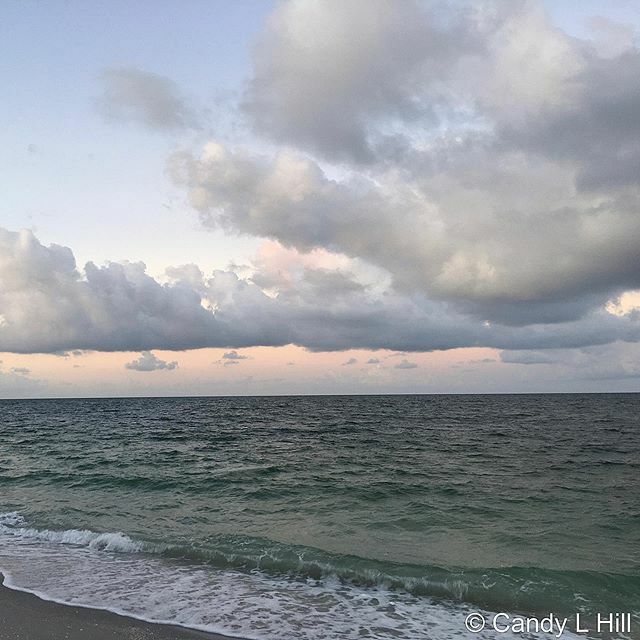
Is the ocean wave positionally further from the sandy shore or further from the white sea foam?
the sandy shore

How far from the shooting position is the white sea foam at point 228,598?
29.8 ft

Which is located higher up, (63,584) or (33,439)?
(63,584)


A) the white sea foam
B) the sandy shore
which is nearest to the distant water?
the white sea foam

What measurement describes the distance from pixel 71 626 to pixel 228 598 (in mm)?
3154

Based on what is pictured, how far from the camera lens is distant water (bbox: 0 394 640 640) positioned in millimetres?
10234

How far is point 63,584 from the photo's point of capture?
11.0 meters

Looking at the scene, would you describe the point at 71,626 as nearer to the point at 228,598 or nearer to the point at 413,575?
the point at 228,598

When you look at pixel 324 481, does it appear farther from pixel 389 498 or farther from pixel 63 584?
pixel 63 584

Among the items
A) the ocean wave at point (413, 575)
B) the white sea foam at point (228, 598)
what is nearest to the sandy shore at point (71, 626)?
the white sea foam at point (228, 598)

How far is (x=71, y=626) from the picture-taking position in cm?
884

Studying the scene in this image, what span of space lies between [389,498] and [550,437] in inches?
1247

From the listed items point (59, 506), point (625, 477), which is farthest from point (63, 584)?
point (625, 477)

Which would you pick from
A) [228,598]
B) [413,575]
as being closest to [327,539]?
[413,575]

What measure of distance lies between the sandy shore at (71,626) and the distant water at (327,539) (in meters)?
0.40
